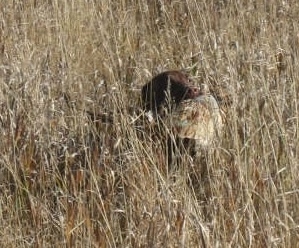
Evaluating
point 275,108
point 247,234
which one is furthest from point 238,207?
point 275,108

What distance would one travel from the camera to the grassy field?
1905 mm

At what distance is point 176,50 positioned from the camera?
10.7 ft

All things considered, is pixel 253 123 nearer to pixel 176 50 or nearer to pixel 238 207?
pixel 238 207

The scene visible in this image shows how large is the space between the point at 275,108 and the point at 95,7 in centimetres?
172

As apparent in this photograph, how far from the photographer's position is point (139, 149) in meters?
2.17

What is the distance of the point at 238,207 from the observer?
2.00 m

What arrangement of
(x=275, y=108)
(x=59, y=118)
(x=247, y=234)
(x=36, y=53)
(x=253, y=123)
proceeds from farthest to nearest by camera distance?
(x=36, y=53) < (x=59, y=118) < (x=253, y=123) < (x=275, y=108) < (x=247, y=234)

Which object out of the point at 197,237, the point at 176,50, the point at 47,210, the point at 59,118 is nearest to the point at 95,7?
the point at 176,50

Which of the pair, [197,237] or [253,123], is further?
[253,123]

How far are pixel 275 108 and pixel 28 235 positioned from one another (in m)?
0.80

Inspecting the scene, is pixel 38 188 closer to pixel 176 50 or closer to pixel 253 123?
pixel 253 123

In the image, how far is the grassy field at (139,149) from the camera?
6.25 feet

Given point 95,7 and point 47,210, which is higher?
point 95,7

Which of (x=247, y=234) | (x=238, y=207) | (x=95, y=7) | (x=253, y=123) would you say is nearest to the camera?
(x=247, y=234)
